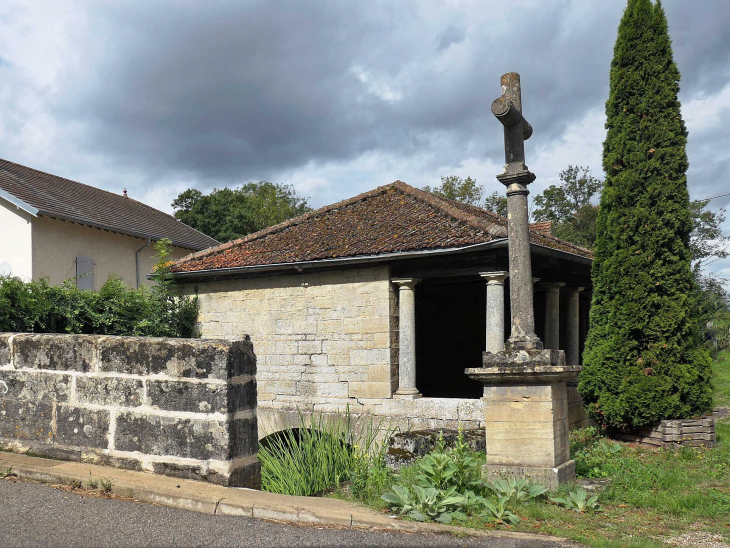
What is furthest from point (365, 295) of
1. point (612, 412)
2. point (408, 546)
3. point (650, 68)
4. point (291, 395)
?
point (408, 546)

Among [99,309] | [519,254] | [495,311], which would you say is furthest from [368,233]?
[519,254]

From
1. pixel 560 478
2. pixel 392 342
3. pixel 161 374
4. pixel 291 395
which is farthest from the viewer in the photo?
pixel 291 395

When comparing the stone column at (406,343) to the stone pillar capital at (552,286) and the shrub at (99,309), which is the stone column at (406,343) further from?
the shrub at (99,309)

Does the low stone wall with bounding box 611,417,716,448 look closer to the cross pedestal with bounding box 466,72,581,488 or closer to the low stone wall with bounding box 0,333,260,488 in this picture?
the cross pedestal with bounding box 466,72,581,488

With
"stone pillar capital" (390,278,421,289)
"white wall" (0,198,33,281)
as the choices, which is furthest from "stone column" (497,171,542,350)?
"white wall" (0,198,33,281)

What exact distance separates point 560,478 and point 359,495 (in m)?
1.69

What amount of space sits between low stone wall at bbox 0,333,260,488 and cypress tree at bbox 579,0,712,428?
17.1ft

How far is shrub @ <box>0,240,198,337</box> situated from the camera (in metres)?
8.05

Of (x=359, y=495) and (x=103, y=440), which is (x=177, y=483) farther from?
(x=359, y=495)

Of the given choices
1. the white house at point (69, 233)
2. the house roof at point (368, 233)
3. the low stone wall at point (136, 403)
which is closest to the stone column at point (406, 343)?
the house roof at point (368, 233)

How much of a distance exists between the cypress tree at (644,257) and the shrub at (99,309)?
7.17 metres

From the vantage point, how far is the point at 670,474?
570 cm

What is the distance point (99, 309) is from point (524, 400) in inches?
308

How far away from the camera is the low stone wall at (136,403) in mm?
3967
